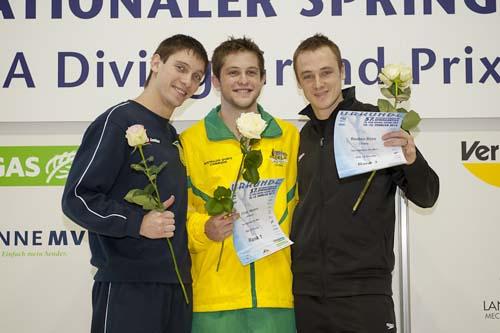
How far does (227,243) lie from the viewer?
8.15 ft

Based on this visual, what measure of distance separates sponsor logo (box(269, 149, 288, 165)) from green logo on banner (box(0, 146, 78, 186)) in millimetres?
1538

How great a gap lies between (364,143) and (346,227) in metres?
0.38

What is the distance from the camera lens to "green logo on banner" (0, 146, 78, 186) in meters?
3.54

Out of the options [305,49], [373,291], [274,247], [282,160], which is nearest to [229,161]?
[282,160]

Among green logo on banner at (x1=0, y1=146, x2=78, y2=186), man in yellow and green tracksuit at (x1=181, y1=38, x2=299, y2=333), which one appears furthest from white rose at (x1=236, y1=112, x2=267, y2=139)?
green logo on banner at (x1=0, y1=146, x2=78, y2=186)

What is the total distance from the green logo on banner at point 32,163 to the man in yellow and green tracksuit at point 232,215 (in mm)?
1239

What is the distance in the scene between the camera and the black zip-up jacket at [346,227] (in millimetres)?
2355

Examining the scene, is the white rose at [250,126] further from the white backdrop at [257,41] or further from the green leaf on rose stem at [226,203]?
the white backdrop at [257,41]

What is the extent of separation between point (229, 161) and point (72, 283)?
1.59 meters

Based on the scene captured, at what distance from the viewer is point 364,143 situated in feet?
7.34

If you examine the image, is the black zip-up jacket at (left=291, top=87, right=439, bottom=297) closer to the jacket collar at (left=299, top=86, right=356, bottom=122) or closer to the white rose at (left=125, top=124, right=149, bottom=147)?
the jacket collar at (left=299, top=86, right=356, bottom=122)

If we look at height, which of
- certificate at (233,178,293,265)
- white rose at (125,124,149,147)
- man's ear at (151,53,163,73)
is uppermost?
man's ear at (151,53,163,73)

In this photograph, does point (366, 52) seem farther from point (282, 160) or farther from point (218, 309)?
point (218, 309)

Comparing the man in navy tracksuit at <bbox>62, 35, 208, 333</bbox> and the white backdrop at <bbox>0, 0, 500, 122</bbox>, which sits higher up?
the white backdrop at <bbox>0, 0, 500, 122</bbox>
